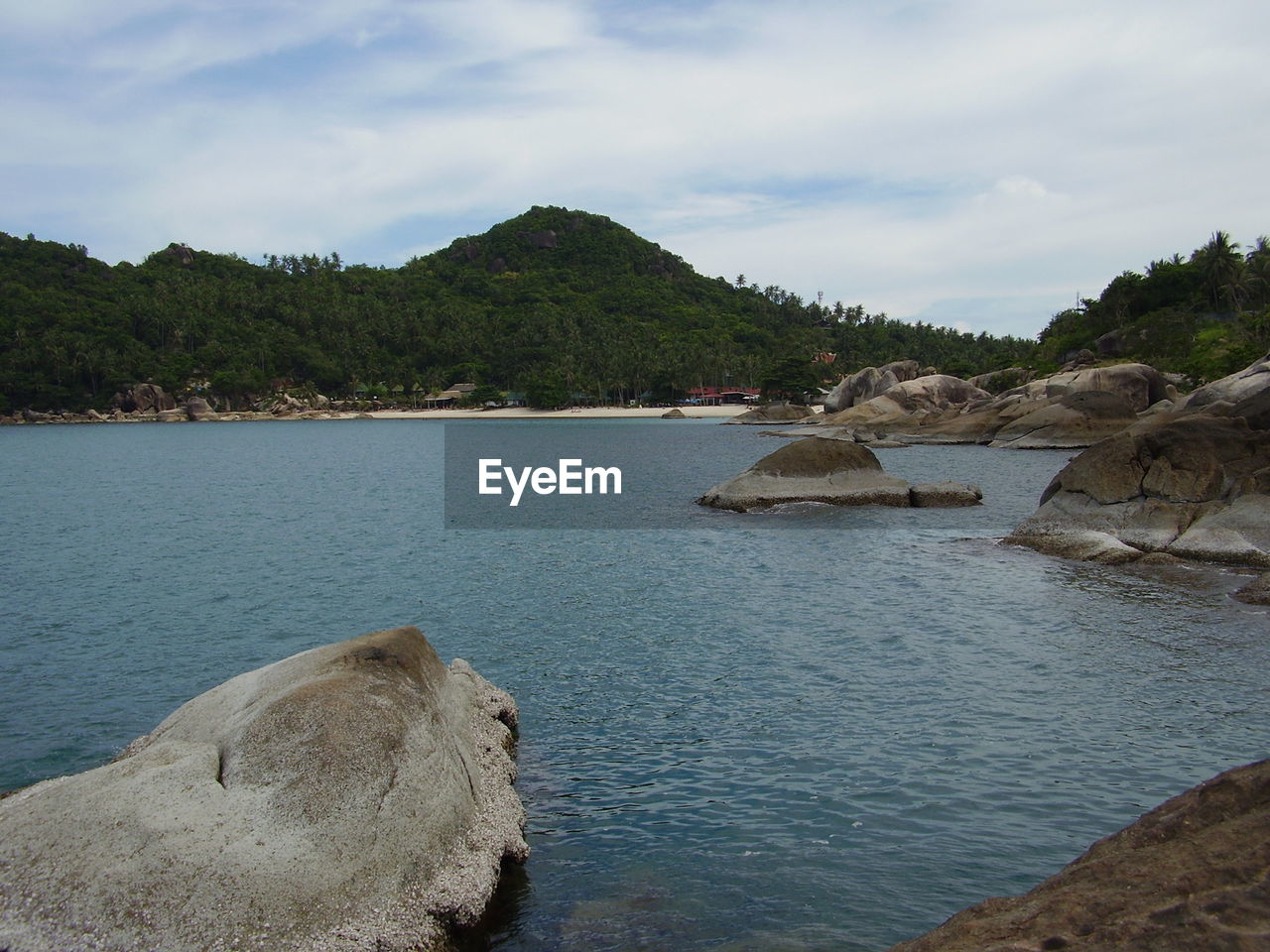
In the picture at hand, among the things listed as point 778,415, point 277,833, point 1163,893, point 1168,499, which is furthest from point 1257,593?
point 778,415

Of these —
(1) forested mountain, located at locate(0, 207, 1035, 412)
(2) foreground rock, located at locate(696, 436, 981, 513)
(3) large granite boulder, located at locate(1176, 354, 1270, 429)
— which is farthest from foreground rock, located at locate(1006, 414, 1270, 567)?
(1) forested mountain, located at locate(0, 207, 1035, 412)

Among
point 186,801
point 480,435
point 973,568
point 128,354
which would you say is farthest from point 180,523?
point 128,354

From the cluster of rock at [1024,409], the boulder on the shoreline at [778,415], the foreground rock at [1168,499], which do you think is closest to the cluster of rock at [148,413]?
the boulder on the shoreline at [778,415]

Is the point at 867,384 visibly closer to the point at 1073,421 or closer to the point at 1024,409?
the point at 1024,409

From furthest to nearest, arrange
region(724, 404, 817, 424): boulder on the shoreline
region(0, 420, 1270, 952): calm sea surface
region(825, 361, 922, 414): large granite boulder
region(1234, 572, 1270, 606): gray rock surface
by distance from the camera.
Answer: region(724, 404, 817, 424): boulder on the shoreline < region(825, 361, 922, 414): large granite boulder < region(1234, 572, 1270, 606): gray rock surface < region(0, 420, 1270, 952): calm sea surface

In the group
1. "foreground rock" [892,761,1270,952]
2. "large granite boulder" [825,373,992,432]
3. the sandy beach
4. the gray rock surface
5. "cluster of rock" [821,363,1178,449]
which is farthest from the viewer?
the sandy beach

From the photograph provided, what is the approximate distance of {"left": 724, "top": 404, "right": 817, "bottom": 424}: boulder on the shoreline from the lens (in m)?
126

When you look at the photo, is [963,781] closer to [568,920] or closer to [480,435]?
[568,920]

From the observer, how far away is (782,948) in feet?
26.6

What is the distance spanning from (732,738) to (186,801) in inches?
284

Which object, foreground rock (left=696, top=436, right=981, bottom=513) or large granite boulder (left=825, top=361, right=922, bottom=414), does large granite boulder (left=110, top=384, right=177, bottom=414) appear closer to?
large granite boulder (left=825, top=361, right=922, bottom=414)

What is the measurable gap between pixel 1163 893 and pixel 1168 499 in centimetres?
2285

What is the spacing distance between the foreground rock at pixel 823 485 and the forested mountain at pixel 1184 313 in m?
49.6

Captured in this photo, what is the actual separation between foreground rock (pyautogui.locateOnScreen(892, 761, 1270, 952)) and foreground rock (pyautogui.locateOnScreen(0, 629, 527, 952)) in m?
3.94
